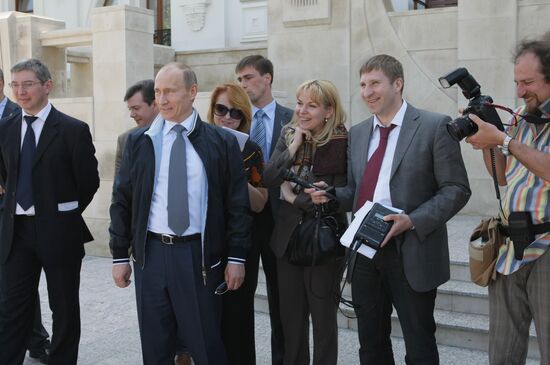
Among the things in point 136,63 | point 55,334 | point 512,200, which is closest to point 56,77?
point 136,63

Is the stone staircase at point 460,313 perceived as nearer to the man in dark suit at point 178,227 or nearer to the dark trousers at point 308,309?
the dark trousers at point 308,309

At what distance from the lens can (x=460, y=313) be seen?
17.1 ft

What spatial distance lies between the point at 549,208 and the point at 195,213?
1844 millimetres

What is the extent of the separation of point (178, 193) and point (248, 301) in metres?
1.16


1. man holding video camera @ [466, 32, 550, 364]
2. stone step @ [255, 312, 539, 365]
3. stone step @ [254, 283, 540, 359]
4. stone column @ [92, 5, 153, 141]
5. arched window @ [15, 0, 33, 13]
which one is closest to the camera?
man holding video camera @ [466, 32, 550, 364]

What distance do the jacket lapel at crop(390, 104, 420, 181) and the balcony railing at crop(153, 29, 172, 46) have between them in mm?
12796

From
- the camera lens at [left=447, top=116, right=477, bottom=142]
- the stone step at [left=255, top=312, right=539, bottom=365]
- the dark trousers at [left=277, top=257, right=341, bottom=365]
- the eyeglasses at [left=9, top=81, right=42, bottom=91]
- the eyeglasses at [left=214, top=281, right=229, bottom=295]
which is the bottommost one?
the stone step at [left=255, top=312, right=539, bottom=365]

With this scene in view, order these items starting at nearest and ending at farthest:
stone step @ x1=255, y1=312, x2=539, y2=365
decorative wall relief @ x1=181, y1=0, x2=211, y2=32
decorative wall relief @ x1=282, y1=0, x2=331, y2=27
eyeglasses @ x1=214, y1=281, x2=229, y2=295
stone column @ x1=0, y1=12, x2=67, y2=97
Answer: eyeglasses @ x1=214, y1=281, x2=229, y2=295 < stone step @ x1=255, y1=312, x2=539, y2=365 < decorative wall relief @ x1=282, y1=0, x2=331, y2=27 < stone column @ x1=0, y1=12, x2=67, y2=97 < decorative wall relief @ x1=181, y1=0, x2=211, y2=32

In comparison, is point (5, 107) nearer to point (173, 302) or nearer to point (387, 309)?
point (173, 302)

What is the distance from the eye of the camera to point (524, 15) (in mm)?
7141

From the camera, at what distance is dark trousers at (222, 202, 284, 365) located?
4.24 m

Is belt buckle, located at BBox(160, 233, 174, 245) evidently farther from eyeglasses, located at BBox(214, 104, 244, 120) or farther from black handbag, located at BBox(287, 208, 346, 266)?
eyeglasses, located at BBox(214, 104, 244, 120)

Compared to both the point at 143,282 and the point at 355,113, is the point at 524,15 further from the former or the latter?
the point at 143,282

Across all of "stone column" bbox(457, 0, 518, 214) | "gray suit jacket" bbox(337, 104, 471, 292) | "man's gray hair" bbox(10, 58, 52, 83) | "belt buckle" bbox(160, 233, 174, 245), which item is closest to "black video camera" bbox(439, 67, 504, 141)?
"gray suit jacket" bbox(337, 104, 471, 292)
